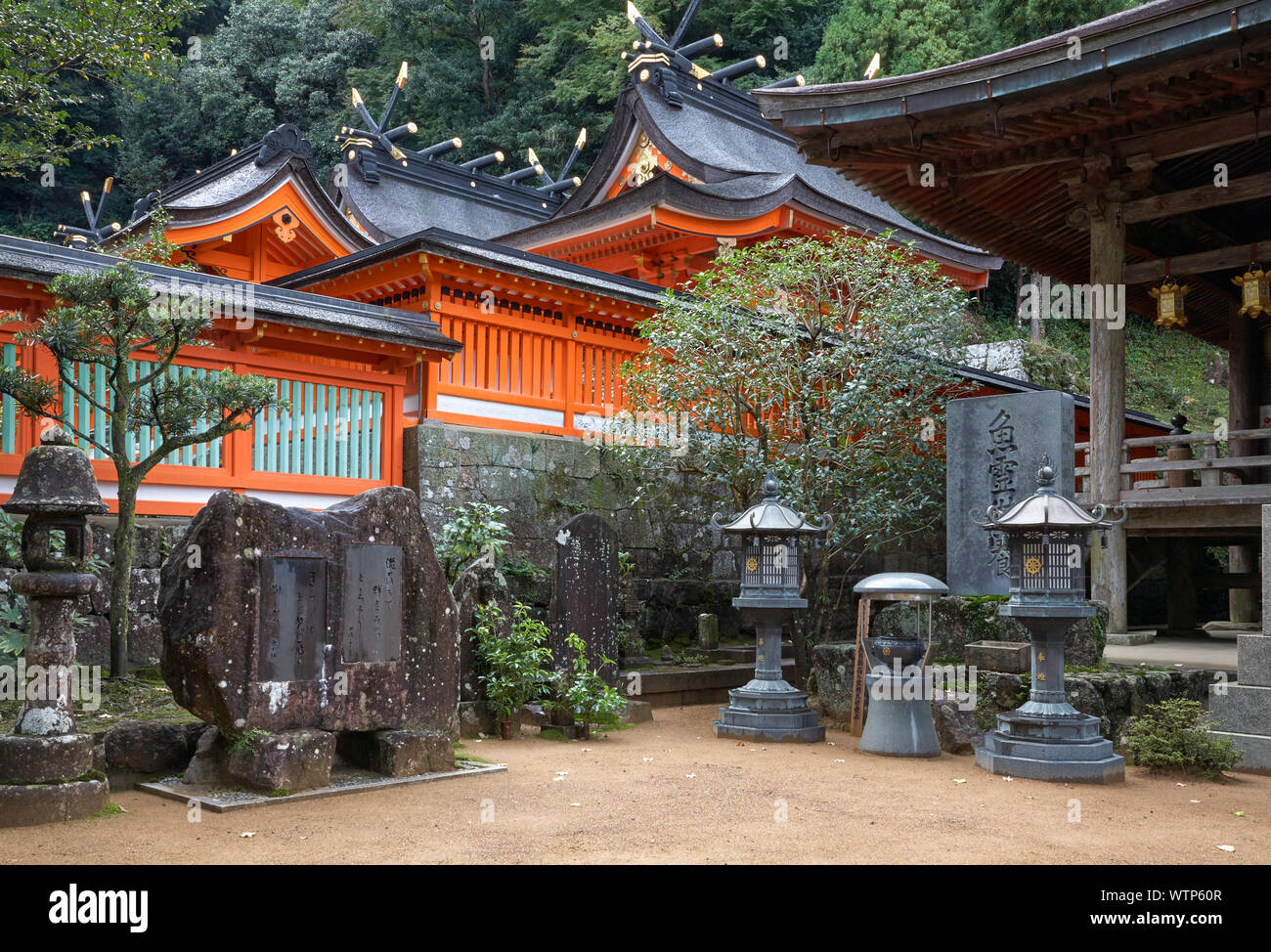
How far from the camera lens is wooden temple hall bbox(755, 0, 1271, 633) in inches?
363

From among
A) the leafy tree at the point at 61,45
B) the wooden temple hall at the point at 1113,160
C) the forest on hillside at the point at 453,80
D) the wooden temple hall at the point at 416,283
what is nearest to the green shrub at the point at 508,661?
the wooden temple hall at the point at 416,283

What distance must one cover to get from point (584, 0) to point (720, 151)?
1730 centimetres

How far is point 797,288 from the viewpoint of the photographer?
41.4ft

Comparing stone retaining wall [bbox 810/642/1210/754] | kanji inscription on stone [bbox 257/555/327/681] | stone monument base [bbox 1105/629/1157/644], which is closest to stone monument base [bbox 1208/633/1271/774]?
stone retaining wall [bbox 810/642/1210/754]

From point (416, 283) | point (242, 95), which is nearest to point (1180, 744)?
point (416, 283)

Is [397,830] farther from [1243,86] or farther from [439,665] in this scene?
[1243,86]

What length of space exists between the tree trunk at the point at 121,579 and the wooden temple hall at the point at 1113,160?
7297 millimetres

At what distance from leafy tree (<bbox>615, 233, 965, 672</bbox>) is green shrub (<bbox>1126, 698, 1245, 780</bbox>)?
3.76m

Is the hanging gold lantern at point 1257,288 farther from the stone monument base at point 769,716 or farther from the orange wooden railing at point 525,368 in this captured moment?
the orange wooden railing at point 525,368

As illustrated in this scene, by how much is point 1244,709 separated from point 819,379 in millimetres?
5141

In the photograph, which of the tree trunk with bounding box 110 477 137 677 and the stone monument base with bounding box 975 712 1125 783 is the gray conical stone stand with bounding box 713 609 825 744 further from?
the tree trunk with bounding box 110 477 137 677

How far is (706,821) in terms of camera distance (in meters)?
6.08

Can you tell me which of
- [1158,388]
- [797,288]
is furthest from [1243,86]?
[1158,388]

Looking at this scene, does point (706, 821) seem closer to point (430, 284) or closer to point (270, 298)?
point (270, 298)
